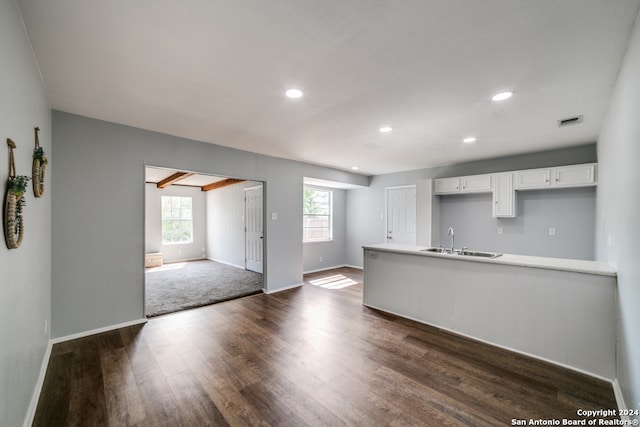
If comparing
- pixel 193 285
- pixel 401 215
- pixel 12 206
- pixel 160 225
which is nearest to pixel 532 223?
pixel 401 215

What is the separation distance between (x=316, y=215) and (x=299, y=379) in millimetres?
5038

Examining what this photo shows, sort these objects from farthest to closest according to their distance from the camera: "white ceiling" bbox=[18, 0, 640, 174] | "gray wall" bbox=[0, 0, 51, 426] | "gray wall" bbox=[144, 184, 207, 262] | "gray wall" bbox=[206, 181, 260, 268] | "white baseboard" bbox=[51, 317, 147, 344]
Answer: "gray wall" bbox=[144, 184, 207, 262]
"gray wall" bbox=[206, 181, 260, 268]
"white baseboard" bbox=[51, 317, 147, 344]
"white ceiling" bbox=[18, 0, 640, 174]
"gray wall" bbox=[0, 0, 51, 426]

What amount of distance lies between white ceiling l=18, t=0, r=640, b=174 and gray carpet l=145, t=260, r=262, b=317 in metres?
2.70

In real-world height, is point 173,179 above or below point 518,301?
above

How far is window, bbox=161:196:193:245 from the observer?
817cm

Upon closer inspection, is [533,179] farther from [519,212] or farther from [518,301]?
[518,301]

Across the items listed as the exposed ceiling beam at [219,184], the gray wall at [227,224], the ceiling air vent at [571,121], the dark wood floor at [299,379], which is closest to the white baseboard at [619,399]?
the dark wood floor at [299,379]

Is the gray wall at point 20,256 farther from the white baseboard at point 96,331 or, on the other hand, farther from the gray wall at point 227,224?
the gray wall at point 227,224

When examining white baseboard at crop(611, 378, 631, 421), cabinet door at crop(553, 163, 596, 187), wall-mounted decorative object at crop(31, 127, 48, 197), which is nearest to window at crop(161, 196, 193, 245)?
wall-mounted decorative object at crop(31, 127, 48, 197)

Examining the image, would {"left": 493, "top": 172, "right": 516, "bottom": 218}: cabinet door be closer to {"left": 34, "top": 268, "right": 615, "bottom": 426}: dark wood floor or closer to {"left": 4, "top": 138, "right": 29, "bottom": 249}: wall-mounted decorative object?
{"left": 34, "top": 268, "right": 615, "bottom": 426}: dark wood floor

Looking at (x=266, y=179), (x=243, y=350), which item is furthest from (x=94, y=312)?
(x=266, y=179)

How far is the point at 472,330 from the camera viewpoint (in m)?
3.07

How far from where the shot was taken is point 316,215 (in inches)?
281

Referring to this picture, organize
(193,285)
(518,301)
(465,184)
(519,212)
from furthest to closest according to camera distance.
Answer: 1. (193,285)
2. (465,184)
3. (519,212)
4. (518,301)
